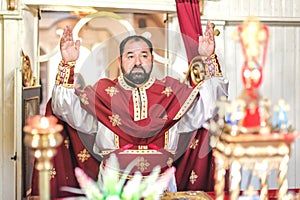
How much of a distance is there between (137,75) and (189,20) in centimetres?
68

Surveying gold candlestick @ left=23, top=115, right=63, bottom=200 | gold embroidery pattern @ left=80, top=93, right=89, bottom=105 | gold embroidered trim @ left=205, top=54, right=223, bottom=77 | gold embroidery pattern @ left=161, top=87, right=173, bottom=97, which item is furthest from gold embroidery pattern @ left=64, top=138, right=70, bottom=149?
gold candlestick @ left=23, top=115, right=63, bottom=200

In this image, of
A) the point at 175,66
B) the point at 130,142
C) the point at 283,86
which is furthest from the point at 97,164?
the point at 283,86

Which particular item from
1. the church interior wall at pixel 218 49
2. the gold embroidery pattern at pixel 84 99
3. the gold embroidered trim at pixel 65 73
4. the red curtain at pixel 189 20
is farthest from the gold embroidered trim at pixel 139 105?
the church interior wall at pixel 218 49

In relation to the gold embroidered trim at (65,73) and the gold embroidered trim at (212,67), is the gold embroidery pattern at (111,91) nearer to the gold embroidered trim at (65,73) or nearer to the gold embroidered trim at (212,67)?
the gold embroidered trim at (65,73)

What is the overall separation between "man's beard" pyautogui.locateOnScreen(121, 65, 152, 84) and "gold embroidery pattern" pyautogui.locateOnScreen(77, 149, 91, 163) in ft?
1.95

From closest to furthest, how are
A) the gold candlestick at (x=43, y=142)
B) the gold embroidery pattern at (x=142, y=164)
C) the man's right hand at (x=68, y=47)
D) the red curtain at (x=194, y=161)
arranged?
the gold candlestick at (x=43, y=142) → the man's right hand at (x=68, y=47) → the gold embroidery pattern at (x=142, y=164) → the red curtain at (x=194, y=161)

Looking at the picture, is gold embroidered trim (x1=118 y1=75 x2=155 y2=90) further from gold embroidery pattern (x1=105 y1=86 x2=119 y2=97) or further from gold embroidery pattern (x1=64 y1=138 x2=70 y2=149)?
gold embroidery pattern (x1=64 y1=138 x2=70 y2=149)

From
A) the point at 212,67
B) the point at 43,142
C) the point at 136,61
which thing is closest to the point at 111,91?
the point at 136,61

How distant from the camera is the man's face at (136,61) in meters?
3.48

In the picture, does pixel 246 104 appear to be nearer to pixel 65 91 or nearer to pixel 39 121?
pixel 39 121

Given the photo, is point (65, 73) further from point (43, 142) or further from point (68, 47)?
point (43, 142)

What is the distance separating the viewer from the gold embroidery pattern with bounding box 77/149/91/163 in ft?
12.1

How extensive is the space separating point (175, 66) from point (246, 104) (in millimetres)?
2786

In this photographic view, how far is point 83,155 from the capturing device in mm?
3707
